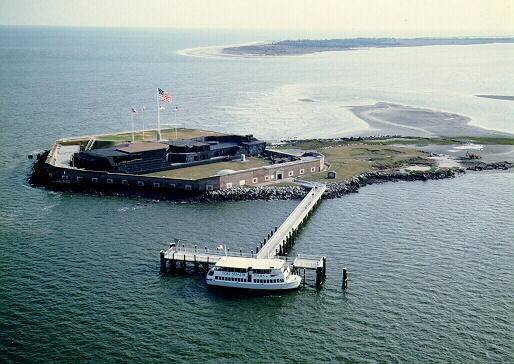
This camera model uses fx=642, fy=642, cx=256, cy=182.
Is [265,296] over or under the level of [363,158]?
under

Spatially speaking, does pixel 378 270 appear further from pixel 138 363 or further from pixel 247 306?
pixel 138 363

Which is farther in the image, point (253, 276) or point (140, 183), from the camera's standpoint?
point (140, 183)

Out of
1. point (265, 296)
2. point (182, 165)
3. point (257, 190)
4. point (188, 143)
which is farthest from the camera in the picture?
point (188, 143)

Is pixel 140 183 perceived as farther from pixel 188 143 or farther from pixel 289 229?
pixel 289 229

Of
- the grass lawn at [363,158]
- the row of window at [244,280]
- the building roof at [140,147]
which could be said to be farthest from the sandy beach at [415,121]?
the row of window at [244,280]

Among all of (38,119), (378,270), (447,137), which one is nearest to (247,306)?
(378,270)

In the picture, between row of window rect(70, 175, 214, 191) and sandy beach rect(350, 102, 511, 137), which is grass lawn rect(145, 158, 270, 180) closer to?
row of window rect(70, 175, 214, 191)

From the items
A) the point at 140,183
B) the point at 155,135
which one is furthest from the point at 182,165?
the point at 155,135

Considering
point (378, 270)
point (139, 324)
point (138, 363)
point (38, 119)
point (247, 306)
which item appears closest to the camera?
point (138, 363)
